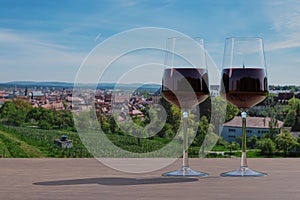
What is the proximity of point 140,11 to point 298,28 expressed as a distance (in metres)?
1.74

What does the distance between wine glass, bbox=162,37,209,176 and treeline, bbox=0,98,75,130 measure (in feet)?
7.88

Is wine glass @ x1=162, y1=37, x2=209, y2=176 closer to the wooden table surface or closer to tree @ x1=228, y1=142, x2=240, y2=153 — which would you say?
the wooden table surface

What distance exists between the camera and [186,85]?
128 centimetres

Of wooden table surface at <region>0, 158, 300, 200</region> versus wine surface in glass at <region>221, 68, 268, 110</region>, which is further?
wine surface in glass at <region>221, 68, 268, 110</region>

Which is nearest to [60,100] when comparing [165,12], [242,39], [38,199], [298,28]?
[165,12]

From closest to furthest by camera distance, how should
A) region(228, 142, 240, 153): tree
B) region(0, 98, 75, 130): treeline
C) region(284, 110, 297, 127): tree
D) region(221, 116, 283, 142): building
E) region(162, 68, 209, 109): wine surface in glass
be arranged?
region(162, 68, 209, 109): wine surface in glass → region(228, 142, 240, 153): tree → region(221, 116, 283, 142): building → region(0, 98, 75, 130): treeline → region(284, 110, 297, 127): tree

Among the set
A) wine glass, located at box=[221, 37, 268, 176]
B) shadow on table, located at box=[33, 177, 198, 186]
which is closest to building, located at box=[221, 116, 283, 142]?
wine glass, located at box=[221, 37, 268, 176]

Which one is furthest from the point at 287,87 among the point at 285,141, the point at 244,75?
the point at 244,75

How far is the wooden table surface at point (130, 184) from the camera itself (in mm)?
964

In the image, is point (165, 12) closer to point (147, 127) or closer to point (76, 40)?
point (76, 40)

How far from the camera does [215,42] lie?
→ 425cm

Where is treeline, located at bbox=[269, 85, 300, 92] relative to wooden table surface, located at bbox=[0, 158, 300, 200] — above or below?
above

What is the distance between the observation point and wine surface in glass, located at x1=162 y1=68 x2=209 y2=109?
1.27 meters

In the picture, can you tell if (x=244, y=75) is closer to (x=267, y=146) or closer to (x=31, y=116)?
(x=267, y=146)
